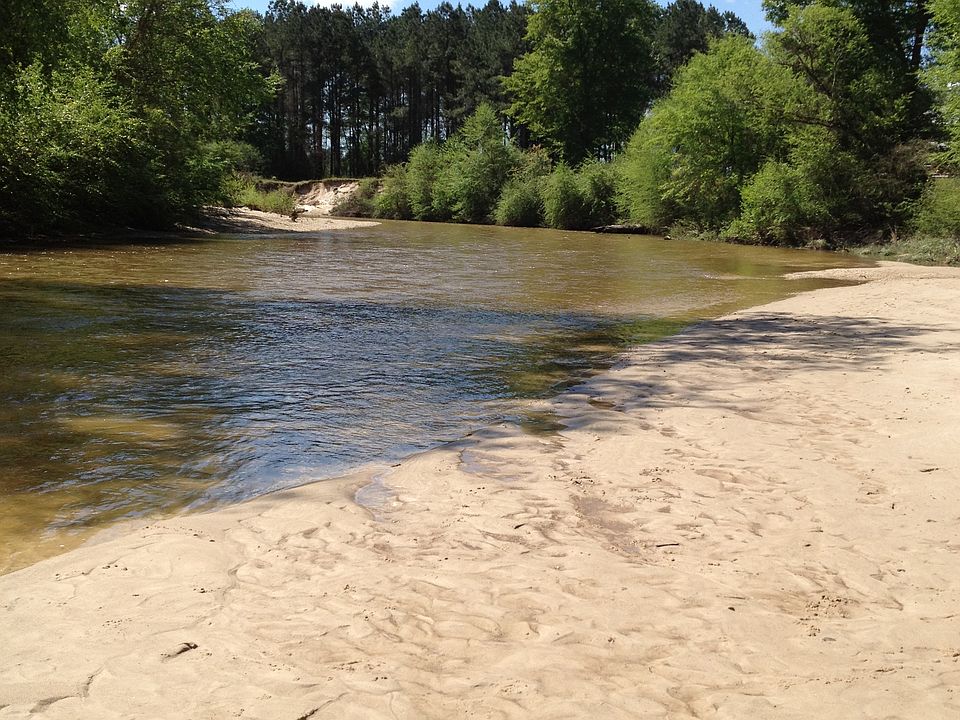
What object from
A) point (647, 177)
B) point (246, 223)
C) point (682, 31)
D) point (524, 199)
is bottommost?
point (246, 223)

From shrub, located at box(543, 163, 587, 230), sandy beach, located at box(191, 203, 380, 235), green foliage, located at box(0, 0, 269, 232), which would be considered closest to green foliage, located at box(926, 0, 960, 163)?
shrub, located at box(543, 163, 587, 230)

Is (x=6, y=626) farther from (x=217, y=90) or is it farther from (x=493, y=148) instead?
(x=493, y=148)

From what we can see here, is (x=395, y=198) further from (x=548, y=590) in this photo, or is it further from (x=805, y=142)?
(x=548, y=590)

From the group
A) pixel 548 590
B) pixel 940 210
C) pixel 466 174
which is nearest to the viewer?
pixel 548 590

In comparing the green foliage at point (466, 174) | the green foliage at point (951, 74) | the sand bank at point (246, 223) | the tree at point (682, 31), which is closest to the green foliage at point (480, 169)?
the green foliage at point (466, 174)

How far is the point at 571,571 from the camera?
4297 mm

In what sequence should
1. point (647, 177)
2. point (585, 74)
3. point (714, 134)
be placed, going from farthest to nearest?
point (585, 74) → point (647, 177) → point (714, 134)

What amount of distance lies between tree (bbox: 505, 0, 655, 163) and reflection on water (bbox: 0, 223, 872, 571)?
41431mm

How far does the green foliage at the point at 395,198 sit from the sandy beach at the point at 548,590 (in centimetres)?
5606

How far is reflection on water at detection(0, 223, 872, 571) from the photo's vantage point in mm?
5945

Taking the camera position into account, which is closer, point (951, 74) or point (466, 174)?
Result: point (951, 74)

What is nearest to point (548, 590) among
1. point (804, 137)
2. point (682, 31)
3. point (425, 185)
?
point (804, 137)

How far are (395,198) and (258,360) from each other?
53076mm

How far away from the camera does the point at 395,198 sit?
201 ft
